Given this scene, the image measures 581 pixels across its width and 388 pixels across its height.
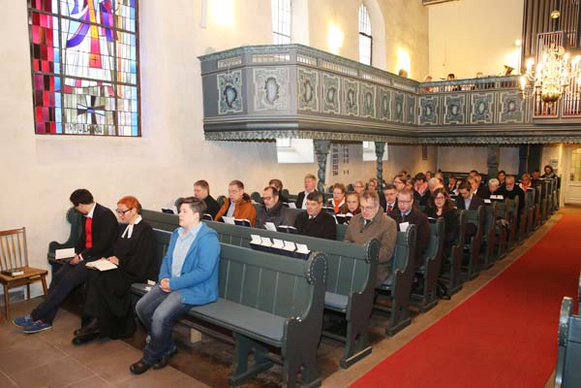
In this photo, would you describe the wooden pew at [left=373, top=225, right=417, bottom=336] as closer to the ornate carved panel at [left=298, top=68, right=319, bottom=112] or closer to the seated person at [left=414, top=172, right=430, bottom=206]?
the seated person at [left=414, top=172, right=430, bottom=206]

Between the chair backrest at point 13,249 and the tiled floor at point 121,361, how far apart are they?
3.67 ft

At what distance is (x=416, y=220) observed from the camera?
5.95 m

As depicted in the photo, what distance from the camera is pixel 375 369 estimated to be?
4.41 m

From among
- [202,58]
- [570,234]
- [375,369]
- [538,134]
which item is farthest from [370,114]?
[375,369]

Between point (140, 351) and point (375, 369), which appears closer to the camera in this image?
point (375, 369)

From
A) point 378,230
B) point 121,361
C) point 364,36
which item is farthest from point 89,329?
point 364,36

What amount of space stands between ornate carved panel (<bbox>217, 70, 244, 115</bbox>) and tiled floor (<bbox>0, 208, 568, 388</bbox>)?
Result: 4.58 meters

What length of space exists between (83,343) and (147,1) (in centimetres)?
639

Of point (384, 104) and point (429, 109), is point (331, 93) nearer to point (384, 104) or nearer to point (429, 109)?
point (384, 104)

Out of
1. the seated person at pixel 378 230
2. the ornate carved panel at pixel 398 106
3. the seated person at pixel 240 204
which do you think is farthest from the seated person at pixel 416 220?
the ornate carved panel at pixel 398 106

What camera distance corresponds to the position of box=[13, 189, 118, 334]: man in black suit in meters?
5.20

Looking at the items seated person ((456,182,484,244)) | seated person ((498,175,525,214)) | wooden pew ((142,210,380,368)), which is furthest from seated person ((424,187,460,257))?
seated person ((498,175,525,214))

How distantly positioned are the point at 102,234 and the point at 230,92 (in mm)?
4266

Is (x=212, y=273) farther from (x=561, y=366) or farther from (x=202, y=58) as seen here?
(x=202, y=58)
